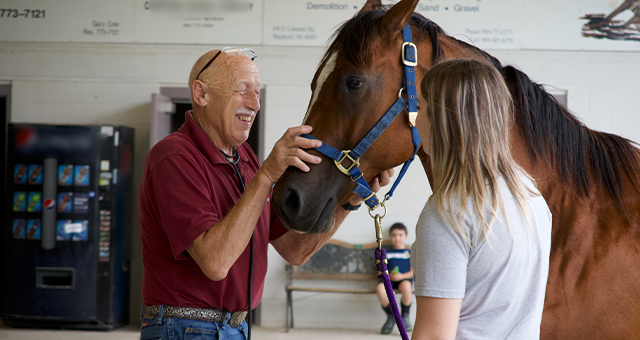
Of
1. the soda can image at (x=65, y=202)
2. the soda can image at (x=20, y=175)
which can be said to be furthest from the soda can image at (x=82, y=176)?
the soda can image at (x=20, y=175)

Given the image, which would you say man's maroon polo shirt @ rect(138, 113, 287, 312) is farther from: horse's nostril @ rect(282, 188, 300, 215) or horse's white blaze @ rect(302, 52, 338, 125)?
horse's white blaze @ rect(302, 52, 338, 125)

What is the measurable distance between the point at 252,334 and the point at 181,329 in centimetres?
365

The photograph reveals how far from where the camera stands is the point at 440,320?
3.13 feet

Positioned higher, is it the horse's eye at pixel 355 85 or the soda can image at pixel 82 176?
the horse's eye at pixel 355 85

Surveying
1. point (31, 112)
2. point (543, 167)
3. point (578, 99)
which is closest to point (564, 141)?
point (543, 167)

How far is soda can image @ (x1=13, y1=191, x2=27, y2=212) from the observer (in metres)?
5.05

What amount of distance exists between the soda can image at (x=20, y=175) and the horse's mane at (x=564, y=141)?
178 inches

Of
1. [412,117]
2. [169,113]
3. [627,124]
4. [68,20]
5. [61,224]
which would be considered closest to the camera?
[412,117]

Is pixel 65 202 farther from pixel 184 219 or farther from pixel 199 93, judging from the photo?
pixel 184 219

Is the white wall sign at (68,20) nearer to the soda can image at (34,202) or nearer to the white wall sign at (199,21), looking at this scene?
the white wall sign at (199,21)

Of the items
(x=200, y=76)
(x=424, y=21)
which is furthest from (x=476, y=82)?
(x=200, y=76)

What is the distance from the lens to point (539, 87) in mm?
1488

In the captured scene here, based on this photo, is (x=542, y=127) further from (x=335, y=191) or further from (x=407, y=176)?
(x=407, y=176)

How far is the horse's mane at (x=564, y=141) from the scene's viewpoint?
1.42 m
